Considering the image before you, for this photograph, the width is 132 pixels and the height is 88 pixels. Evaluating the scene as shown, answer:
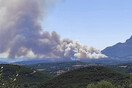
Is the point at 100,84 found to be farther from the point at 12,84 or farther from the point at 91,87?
the point at 12,84

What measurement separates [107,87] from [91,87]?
10889 mm

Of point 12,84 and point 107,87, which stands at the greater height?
point 12,84

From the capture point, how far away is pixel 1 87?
16359mm

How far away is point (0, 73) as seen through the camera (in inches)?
627

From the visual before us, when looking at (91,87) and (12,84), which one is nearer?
(12,84)

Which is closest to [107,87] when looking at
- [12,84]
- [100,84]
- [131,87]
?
[100,84]

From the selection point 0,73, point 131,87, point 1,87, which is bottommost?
point 131,87

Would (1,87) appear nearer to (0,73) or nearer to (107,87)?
(0,73)

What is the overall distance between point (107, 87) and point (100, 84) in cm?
517

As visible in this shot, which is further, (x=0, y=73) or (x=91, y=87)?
(x=91, y=87)

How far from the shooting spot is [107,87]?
15075cm

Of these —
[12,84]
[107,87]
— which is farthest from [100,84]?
[12,84]

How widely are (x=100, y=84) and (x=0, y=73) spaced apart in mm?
142366

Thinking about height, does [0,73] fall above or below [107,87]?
above
